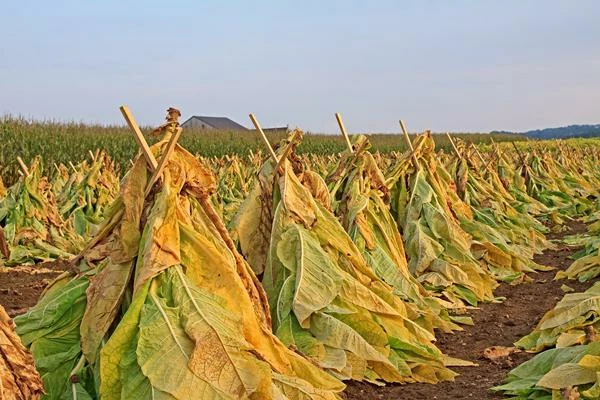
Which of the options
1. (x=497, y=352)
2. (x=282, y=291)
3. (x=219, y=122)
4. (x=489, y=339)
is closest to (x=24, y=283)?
(x=282, y=291)

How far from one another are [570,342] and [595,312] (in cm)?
54

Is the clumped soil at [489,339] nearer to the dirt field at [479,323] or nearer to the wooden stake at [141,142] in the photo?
the dirt field at [479,323]

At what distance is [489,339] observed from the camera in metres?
6.48

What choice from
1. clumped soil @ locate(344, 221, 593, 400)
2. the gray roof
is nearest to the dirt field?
clumped soil @ locate(344, 221, 593, 400)

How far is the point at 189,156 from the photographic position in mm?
3898

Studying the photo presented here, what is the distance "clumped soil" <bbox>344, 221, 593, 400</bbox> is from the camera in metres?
4.82

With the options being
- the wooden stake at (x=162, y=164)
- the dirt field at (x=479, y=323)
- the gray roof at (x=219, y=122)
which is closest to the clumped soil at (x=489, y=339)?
the dirt field at (x=479, y=323)

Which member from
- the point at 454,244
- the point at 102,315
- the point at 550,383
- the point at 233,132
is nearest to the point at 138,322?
the point at 102,315

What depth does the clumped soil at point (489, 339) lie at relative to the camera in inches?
190

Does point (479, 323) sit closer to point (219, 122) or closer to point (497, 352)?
point (497, 352)

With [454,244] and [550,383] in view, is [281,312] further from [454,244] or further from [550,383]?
[454,244]

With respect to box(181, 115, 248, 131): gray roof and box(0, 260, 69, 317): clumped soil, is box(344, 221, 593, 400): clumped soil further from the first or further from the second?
box(181, 115, 248, 131): gray roof

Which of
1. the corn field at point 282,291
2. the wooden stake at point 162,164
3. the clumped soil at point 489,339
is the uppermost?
the wooden stake at point 162,164

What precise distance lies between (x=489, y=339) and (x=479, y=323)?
20.9 inches
